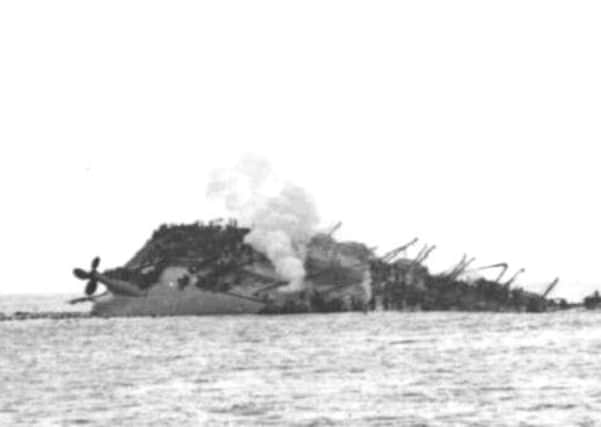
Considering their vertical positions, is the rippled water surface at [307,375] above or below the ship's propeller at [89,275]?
below

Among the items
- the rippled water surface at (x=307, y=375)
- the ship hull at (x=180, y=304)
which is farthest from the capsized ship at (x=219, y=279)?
the rippled water surface at (x=307, y=375)

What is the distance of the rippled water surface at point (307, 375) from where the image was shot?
169 feet

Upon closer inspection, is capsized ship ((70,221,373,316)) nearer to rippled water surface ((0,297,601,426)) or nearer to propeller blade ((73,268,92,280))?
propeller blade ((73,268,92,280))

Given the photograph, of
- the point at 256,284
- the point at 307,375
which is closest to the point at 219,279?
the point at 256,284

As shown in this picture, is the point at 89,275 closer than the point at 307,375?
No

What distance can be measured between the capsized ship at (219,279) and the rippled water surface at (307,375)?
88.7 feet

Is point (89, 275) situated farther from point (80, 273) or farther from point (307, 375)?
point (307, 375)

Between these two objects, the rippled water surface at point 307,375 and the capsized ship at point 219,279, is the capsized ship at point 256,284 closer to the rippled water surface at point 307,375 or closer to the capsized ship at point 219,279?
the capsized ship at point 219,279

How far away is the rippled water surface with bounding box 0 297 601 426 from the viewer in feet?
169

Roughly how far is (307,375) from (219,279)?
78616 mm

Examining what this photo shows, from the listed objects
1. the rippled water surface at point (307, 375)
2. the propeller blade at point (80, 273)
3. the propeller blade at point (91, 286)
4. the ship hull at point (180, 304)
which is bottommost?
the rippled water surface at point (307, 375)

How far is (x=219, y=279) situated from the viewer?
146 meters

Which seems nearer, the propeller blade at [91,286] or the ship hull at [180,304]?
the propeller blade at [91,286]

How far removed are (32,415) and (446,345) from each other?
4155 cm
